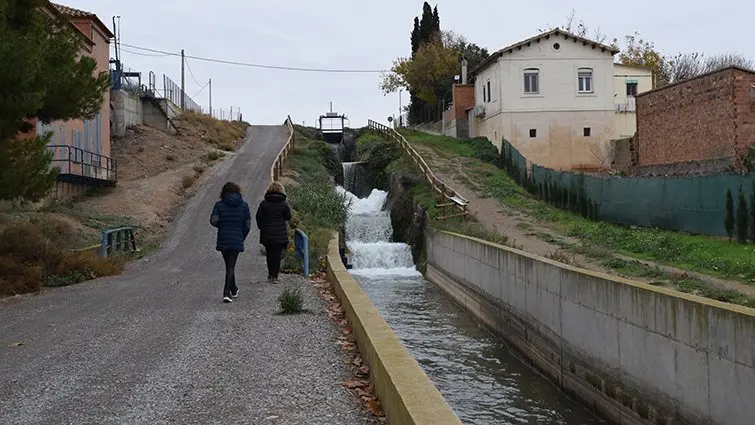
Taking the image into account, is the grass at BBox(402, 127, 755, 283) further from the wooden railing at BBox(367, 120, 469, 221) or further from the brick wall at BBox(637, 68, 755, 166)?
the brick wall at BBox(637, 68, 755, 166)

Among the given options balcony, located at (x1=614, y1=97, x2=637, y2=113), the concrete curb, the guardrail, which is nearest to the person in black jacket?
the concrete curb

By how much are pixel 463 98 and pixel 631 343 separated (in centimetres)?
4323

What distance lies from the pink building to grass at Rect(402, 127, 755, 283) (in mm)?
17888

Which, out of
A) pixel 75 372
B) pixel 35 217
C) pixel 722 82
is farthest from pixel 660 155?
pixel 75 372

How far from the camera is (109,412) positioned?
226 inches

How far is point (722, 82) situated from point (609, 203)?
5.87 metres

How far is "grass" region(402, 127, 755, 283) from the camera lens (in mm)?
16438

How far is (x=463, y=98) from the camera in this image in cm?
5166

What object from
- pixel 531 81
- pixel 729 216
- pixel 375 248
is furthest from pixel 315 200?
pixel 531 81

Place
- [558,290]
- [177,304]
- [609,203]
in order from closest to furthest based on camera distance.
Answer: [177,304] < [558,290] < [609,203]

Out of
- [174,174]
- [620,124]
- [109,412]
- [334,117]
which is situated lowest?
[109,412]

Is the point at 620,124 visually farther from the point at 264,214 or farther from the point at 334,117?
the point at 264,214

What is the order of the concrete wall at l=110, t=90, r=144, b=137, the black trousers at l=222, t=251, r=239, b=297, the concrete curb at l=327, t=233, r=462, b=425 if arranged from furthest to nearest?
the concrete wall at l=110, t=90, r=144, b=137, the black trousers at l=222, t=251, r=239, b=297, the concrete curb at l=327, t=233, r=462, b=425

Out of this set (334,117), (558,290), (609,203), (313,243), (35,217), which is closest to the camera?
(558,290)
